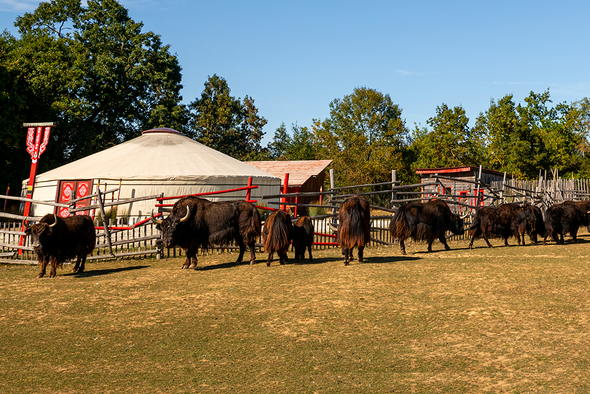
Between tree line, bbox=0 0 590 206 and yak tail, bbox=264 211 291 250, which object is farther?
tree line, bbox=0 0 590 206

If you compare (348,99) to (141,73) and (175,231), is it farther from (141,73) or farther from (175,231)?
(175,231)

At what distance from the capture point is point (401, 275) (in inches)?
337

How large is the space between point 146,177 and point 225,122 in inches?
940

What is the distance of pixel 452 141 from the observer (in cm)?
4072

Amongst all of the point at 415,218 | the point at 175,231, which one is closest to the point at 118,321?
the point at 175,231

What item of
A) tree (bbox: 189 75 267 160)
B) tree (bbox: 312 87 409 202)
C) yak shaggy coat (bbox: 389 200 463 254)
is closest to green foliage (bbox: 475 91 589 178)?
tree (bbox: 312 87 409 202)

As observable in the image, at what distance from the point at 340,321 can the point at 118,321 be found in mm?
2856

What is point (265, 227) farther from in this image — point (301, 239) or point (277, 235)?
point (301, 239)

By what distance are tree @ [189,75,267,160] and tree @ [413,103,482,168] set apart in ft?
51.7

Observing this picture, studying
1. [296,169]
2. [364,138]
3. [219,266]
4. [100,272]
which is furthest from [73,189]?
[364,138]

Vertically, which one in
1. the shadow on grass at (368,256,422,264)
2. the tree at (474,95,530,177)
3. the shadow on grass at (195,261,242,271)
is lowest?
the shadow on grass at (195,261,242,271)

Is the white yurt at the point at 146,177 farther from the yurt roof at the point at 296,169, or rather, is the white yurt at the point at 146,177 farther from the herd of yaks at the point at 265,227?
the herd of yaks at the point at 265,227

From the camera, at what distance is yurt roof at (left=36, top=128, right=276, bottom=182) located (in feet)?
68.7

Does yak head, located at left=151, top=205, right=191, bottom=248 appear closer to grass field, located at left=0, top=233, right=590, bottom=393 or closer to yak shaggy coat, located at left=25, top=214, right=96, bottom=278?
grass field, located at left=0, top=233, right=590, bottom=393
